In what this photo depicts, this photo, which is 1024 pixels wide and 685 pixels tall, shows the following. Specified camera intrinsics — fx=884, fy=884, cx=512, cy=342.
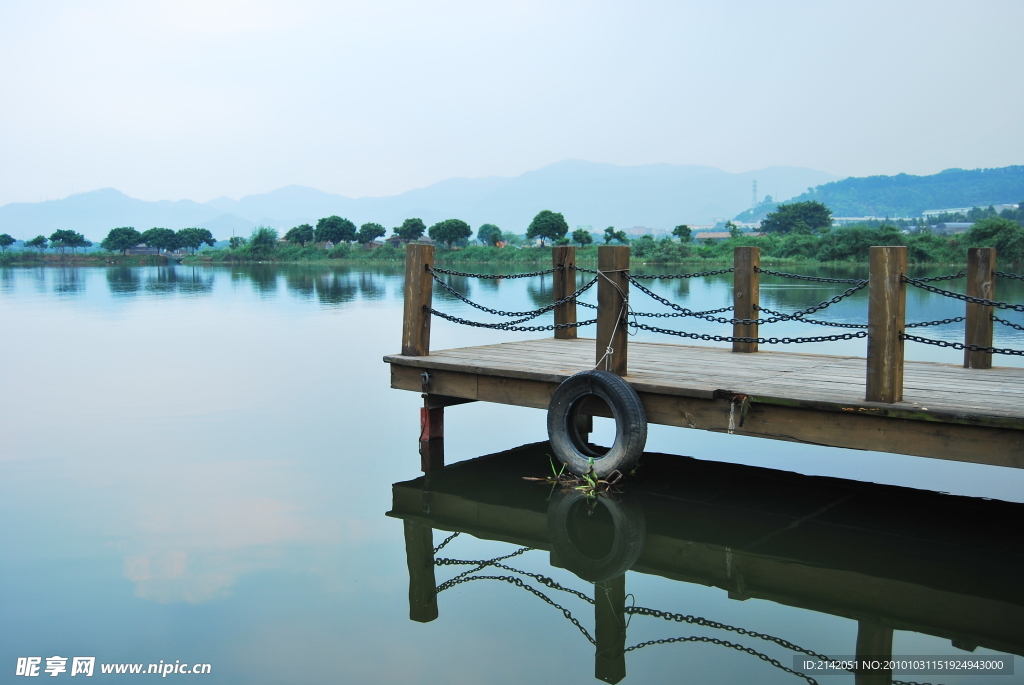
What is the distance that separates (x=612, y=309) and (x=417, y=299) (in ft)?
7.07

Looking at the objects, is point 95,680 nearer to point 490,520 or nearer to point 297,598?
point 297,598

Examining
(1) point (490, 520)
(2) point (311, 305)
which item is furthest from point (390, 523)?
(2) point (311, 305)

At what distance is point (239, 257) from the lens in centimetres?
9125

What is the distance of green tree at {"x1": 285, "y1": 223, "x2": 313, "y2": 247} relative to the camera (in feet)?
325

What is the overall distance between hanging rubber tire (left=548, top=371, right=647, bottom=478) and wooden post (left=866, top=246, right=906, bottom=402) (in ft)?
5.81

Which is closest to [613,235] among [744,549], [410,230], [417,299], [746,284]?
[410,230]

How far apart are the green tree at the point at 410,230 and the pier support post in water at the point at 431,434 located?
283ft

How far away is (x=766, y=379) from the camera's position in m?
7.14

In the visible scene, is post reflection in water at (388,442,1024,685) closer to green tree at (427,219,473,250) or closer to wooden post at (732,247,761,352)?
wooden post at (732,247,761,352)

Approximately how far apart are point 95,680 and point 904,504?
19.3 feet

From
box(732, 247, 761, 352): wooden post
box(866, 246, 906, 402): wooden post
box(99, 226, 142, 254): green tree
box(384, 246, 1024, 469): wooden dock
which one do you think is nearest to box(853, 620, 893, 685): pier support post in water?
box(384, 246, 1024, 469): wooden dock

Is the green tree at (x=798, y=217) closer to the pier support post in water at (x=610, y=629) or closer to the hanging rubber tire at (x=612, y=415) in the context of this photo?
the hanging rubber tire at (x=612, y=415)

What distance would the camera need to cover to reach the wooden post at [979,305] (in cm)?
759

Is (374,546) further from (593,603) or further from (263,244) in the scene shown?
(263,244)
